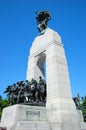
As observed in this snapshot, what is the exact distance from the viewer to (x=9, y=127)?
483 inches

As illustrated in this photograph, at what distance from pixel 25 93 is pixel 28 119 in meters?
2.85

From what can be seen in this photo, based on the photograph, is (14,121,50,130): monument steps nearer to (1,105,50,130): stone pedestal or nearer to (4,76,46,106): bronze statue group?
(1,105,50,130): stone pedestal

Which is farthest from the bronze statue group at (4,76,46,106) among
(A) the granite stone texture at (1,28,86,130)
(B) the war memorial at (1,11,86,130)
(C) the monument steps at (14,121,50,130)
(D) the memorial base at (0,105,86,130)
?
(C) the monument steps at (14,121,50,130)

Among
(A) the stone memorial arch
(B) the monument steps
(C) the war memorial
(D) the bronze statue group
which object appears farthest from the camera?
(D) the bronze statue group

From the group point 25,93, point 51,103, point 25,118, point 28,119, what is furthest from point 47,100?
point 25,118

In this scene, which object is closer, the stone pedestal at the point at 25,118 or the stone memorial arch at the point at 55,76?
the stone pedestal at the point at 25,118

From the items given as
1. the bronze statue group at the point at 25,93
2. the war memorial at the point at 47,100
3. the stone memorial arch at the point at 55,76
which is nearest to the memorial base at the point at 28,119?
the war memorial at the point at 47,100

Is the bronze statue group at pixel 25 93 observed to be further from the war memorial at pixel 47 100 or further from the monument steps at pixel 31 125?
the monument steps at pixel 31 125

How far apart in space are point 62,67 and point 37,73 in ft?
12.3

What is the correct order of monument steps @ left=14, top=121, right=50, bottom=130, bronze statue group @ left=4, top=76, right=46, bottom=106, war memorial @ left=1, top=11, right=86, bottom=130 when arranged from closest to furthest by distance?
1. monument steps @ left=14, top=121, right=50, bottom=130
2. war memorial @ left=1, top=11, right=86, bottom=130
3. bronze statue group @ left=4, top=76, right=46, bottom=106

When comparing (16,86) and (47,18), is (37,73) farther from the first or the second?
(47,18)

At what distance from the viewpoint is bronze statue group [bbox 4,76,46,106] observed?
14922 millimetres

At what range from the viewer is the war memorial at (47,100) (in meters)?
12.8

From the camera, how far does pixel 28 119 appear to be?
12773 mm
